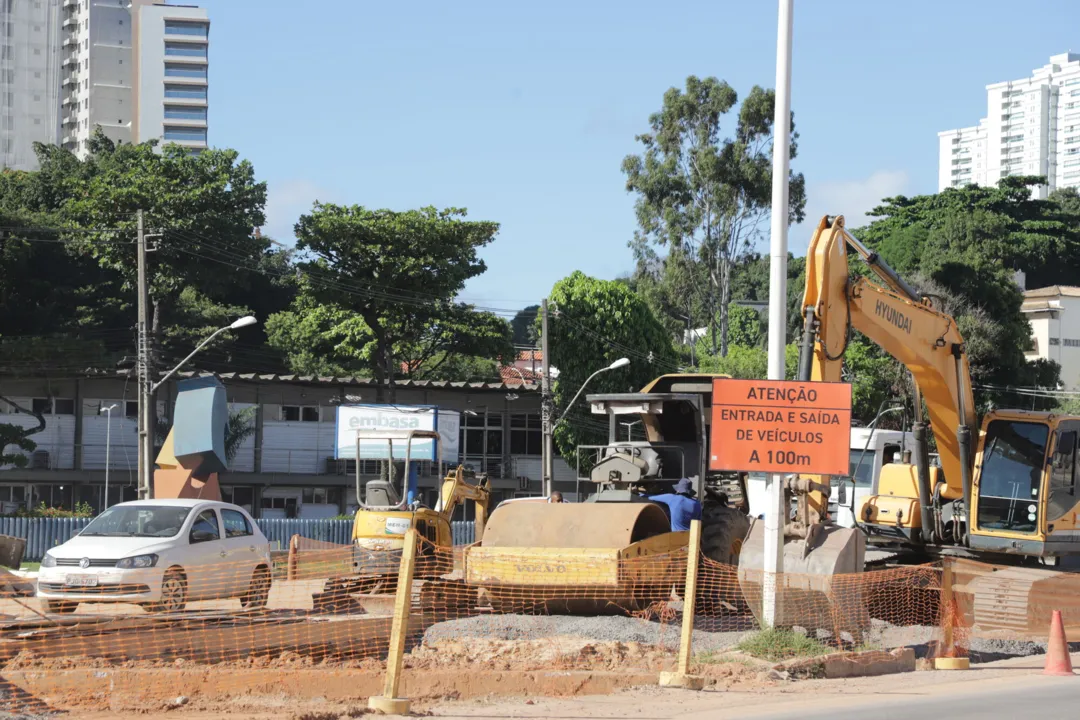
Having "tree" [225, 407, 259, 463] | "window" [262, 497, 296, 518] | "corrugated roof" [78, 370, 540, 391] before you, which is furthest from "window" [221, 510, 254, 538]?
"window" [262, 497, 296, 518]

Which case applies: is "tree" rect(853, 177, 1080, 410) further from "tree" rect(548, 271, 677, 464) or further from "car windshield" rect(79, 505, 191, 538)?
"car windshield" rect(79, 505, 191, 538)

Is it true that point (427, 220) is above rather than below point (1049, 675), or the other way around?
above

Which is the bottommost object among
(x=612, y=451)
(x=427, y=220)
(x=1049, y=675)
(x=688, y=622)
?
(x=1049, y=675)

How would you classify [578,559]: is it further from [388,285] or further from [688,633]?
[388,285]

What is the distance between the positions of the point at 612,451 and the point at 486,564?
2668 millimetres

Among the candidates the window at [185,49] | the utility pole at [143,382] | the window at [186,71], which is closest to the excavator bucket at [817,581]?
the utility pole at [143,382]

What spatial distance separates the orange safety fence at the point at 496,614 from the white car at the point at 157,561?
0.03 meters

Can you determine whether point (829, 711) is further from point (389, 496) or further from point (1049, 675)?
point (389, 496)

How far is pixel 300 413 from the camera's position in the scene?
55.3 metres

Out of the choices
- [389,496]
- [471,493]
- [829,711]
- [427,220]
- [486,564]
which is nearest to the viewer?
[829,711]

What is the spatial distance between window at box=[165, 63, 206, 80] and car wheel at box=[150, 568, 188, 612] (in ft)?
367

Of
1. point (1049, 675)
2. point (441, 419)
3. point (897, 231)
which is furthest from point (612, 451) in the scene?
Result: point (897, 231)

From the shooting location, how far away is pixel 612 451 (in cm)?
1703

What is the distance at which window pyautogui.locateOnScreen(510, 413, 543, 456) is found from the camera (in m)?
58.9
